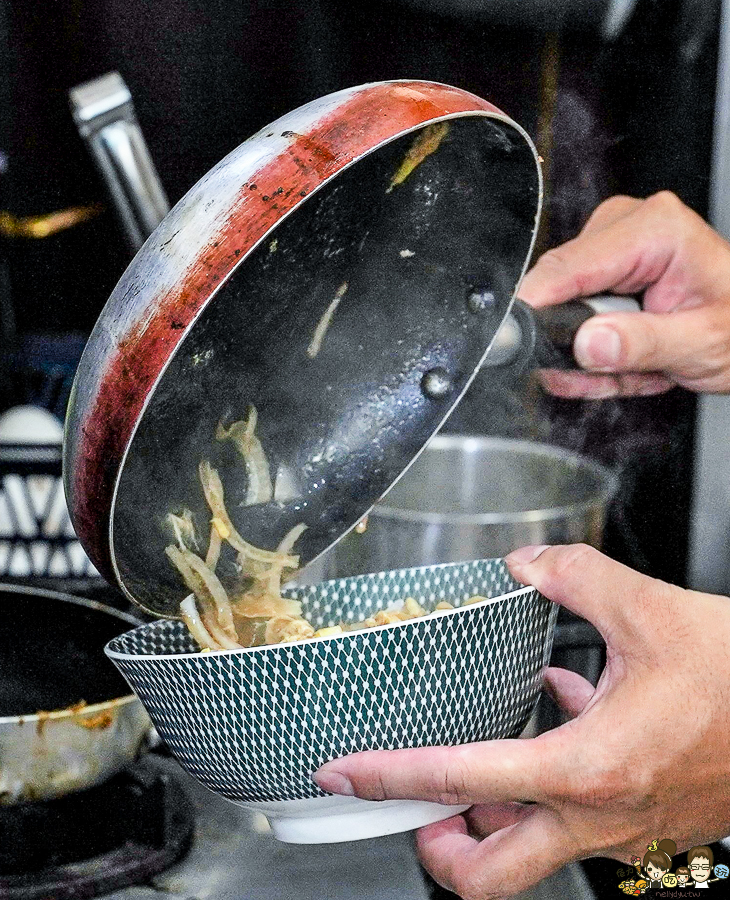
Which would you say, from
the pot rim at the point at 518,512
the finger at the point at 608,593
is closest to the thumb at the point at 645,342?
the pot rim at the point at 518,512

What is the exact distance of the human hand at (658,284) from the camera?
0.89 metres

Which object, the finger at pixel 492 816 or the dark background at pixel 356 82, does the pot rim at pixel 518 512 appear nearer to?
the dark background at pixel 356 82

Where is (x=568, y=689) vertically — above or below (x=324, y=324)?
below

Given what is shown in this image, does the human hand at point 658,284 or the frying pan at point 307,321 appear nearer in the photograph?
the frying pan at point 307,321

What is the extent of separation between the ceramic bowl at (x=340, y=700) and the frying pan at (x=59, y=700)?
0.20 feet

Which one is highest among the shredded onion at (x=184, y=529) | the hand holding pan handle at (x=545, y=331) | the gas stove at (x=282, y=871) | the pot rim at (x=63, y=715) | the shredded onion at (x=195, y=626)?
the hand holding pan handle at (x=545, y=331)

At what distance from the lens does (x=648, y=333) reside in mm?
850

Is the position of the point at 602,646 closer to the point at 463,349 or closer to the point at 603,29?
the point at 463,349

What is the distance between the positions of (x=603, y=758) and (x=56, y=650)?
429 millimetres

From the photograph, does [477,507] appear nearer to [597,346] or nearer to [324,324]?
[597,346]

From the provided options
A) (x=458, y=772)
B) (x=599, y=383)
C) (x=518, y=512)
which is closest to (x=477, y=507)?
(x=518, y=512)

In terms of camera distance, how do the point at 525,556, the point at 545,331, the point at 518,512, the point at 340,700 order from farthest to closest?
the point at 518,512, the point at 545,331, the point at 525,556, the point at 340,700

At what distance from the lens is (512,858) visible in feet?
2.12

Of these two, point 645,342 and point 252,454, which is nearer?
point 252,454
